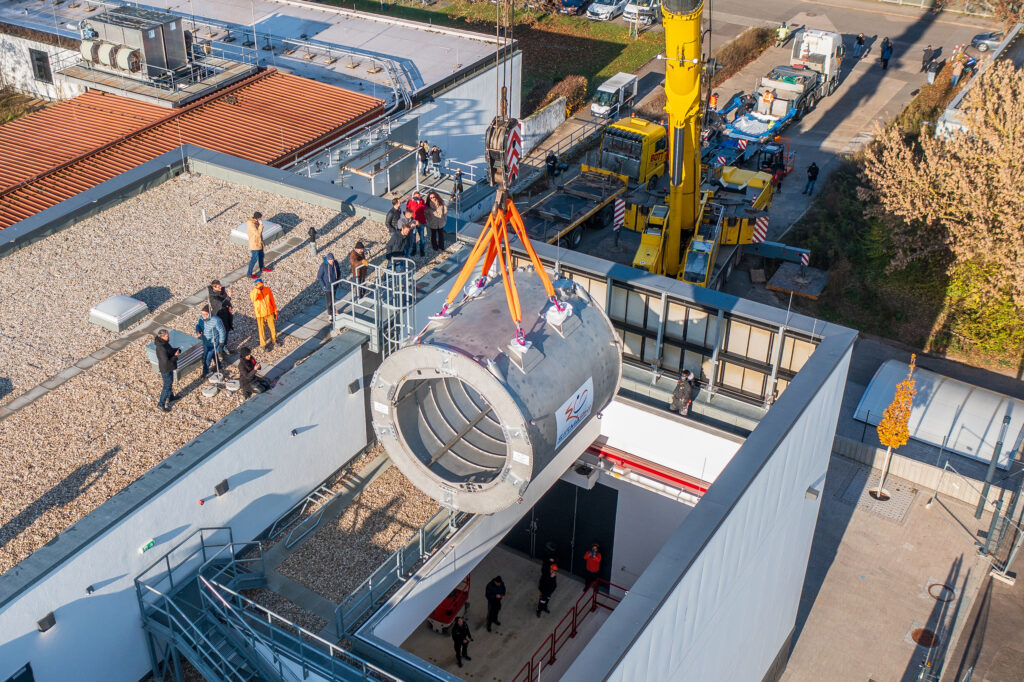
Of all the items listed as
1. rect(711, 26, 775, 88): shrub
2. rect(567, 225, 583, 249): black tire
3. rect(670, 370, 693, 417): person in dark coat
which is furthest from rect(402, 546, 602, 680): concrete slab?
rect(711, 26, 775, 88): shrub

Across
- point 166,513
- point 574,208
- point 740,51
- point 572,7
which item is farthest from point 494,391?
point 572,7

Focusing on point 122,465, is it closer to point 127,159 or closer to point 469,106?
point 127,159

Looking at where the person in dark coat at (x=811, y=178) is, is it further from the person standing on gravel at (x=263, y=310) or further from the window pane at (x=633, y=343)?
the person standing on gravel at (x=263, y=310)

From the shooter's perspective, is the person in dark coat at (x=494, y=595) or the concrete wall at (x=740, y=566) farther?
the person in dark coat at (x=494, y=595)

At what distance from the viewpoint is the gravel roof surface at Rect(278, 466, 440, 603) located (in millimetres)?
19250

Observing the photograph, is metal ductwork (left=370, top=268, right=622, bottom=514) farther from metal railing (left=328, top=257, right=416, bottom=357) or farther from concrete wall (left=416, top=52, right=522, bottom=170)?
concrete wall (left=416, top=52, right=522, bottom=170)

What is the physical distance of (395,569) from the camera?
18766 millimetres

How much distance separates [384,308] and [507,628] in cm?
988

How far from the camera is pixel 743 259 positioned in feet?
148

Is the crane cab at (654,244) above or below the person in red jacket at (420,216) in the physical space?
below

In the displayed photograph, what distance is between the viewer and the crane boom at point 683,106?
103ft

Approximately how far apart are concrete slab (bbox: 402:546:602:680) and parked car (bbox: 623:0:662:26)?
4854cm

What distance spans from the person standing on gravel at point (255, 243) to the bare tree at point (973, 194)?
2550cm

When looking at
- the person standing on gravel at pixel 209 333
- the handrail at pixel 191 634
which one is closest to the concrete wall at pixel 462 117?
the person standing on gravel at pixel 209 333
